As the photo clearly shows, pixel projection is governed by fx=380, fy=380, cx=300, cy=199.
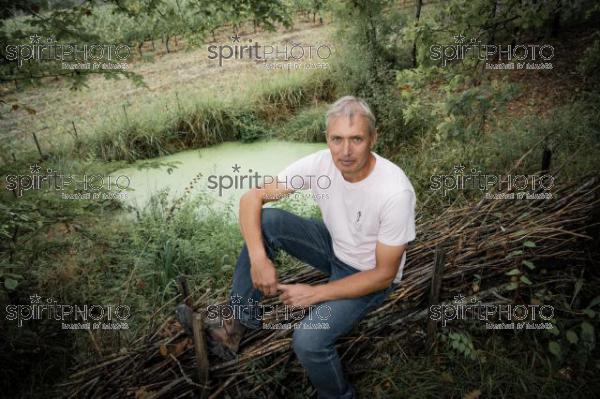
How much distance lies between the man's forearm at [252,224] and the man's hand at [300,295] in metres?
0.22

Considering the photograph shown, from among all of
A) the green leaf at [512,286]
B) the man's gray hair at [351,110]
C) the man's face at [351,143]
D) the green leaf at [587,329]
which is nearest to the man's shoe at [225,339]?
the man's face at [351,143]

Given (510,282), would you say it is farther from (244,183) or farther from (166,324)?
(244,183)

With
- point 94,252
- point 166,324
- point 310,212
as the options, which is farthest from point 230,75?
point 166,324

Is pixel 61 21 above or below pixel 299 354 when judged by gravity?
above

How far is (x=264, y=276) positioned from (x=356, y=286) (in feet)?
1.52

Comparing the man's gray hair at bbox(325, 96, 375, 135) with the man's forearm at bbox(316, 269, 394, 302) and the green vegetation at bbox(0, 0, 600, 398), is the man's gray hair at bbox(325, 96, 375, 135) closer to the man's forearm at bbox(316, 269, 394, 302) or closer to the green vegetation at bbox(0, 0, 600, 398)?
the man's forearm at bbox(316, 269, 394, 302)

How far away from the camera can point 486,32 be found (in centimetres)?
304

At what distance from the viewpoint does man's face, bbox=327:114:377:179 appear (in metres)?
1.86

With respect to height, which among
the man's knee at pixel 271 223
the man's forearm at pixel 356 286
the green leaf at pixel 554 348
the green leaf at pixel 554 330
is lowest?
the green leaf at pixel 554 348

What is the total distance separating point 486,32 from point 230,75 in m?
6.51

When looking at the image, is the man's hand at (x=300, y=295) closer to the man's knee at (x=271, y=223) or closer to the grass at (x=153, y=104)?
the man's knee at (x=271, y=223)

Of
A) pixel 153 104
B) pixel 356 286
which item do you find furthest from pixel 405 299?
pixel 153 104

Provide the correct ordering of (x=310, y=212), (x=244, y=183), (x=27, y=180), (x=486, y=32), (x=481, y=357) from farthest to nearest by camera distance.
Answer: (x=244, y=183), (x=310, y=212), (x=27, y=180), (x=486, y=32), (x=481, y=357)

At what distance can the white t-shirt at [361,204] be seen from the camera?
1.76 m
